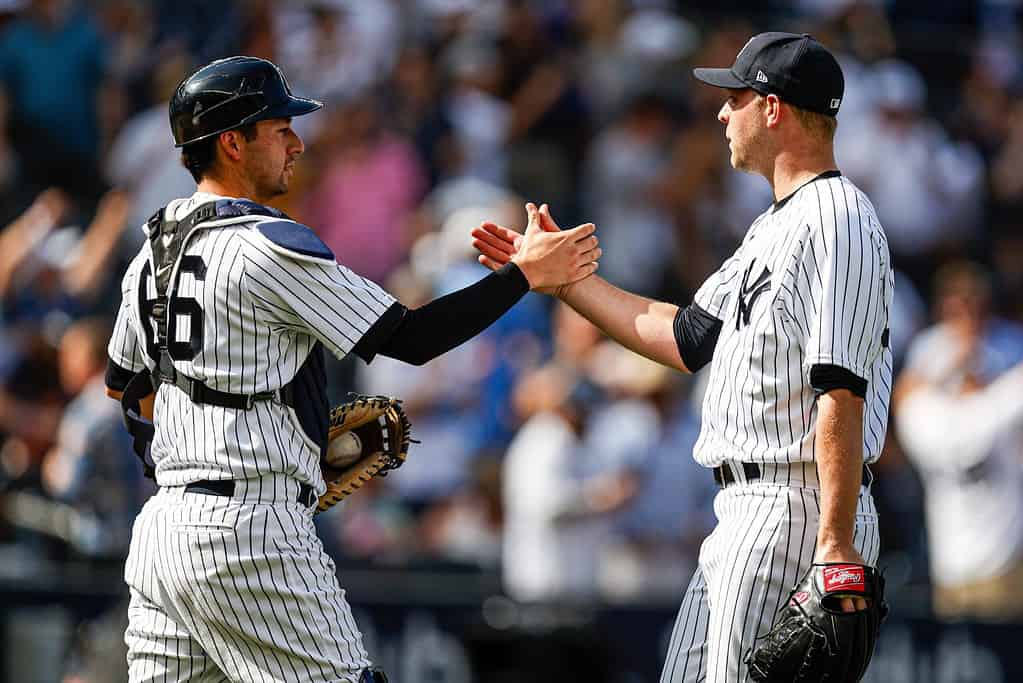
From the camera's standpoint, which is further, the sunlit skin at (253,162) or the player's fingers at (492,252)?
the player's fingers at (492,252)

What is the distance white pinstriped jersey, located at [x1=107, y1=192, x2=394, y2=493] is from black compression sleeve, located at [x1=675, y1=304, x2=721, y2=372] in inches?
43.3

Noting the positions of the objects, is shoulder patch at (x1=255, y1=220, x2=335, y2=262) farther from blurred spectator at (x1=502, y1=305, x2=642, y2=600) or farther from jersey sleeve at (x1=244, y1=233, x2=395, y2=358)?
blurred spectator at (x1=502, y1=305, x2=642, y2=600)

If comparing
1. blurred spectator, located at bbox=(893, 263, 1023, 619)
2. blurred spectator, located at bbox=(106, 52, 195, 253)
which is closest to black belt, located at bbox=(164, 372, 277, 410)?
blurred spectator, located at bbox=(106, 52, 195, 253)

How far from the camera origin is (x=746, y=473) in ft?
15.8

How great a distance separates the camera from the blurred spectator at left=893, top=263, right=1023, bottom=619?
1041cm

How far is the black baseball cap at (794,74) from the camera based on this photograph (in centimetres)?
493

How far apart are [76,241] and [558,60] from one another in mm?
3969

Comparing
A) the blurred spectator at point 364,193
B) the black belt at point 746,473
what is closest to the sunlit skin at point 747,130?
the black belt at point 746,473

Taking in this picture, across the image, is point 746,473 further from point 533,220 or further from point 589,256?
point 533,220

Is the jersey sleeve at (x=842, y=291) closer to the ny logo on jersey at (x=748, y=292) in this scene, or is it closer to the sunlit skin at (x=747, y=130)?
the ny logo on jersey at (x=748, y=292)

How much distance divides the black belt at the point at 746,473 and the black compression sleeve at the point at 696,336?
1.58 ft

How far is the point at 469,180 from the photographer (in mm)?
11516

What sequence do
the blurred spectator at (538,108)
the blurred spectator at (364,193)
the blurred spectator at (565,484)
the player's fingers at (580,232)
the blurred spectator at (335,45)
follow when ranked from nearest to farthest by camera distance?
1. the player's fingers at (580,232)
2. the blurred spectator at (565,484)
3. the blurred spectator at (364,193)
4. the blurred spectator at (335,45)
5. the blurred spectator at (538,108)

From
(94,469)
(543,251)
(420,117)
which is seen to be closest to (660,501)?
(94,469)
